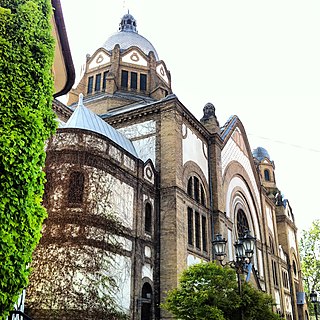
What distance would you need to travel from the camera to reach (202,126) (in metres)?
28.6

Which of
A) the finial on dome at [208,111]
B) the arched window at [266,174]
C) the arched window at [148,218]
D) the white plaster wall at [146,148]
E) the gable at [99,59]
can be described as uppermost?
the gable at [99,59]

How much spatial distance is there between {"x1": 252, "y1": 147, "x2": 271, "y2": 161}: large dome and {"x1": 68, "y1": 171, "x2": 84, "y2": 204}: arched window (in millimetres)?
39913

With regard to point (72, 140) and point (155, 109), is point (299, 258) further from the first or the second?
point (72, 140)

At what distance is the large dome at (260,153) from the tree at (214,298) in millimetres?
39462

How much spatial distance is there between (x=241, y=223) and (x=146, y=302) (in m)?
15.4

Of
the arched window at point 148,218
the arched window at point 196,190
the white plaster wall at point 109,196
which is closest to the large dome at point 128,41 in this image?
the arched window at point 196,190

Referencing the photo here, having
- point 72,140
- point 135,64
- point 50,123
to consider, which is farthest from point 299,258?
point 50,123

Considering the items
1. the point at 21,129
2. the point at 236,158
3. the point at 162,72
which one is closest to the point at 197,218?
the point at 236,158

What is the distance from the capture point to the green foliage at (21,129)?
5965 millimetres

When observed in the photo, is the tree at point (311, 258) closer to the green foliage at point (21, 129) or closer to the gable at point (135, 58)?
the gable at point (135, 58)

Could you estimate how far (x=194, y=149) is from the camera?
89.3 feet

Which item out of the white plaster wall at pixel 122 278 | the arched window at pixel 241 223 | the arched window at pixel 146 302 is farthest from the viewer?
the arched window at pixel 241 223

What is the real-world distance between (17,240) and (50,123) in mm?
2444

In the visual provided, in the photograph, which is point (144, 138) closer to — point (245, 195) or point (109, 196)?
point (109, 196)
